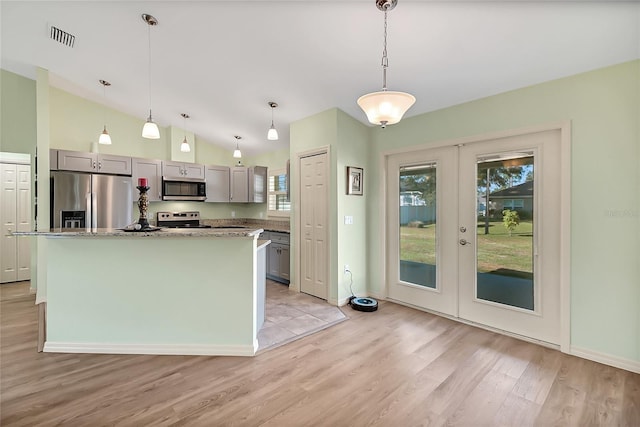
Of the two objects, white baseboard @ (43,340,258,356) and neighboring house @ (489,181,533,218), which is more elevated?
neighboring house @ (489,181,533,218)

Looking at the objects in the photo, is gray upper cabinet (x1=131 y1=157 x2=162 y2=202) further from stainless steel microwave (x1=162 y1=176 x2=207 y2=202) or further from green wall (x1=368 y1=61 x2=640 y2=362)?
green wall (x1=368 y1=61 x2=640 y2=362)

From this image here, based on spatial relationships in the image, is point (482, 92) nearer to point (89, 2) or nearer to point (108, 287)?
point (89, 2)

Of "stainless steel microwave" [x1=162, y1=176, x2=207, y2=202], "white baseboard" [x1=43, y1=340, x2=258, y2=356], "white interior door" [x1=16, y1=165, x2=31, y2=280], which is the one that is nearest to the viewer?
"white baseboard" [x1=43, y1=340, x2=258, y2=356]

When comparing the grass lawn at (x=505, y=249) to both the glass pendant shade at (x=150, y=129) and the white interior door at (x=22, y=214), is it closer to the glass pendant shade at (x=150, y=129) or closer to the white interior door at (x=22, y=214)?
the glass pendant shade at (x=150, y=129)

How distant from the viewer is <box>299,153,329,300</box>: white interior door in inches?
158

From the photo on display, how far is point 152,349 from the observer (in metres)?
2.58

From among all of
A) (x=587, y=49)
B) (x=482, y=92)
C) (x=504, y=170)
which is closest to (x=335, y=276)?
(x=504, y=170)

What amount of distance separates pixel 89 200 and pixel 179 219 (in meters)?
1.62

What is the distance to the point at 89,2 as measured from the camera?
2.55 meters

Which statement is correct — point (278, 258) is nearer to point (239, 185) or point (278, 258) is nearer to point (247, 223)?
point (247, 223)

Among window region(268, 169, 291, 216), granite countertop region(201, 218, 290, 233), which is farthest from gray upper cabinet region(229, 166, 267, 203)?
granite countertop region(201, 218, 290, 233)

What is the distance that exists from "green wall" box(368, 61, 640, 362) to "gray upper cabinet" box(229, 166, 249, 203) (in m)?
4.77

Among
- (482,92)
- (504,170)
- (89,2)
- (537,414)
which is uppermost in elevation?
(89,2)

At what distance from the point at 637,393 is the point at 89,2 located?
5249mm
